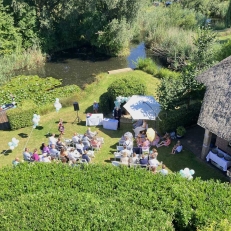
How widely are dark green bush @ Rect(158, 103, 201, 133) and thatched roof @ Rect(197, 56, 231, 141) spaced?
8.62 feet

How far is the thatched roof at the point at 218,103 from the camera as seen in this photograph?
14234 millimetres

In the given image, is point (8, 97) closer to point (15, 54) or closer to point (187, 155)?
point (15, 54)

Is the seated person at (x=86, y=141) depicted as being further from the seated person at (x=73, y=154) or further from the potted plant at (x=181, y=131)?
the potted plant at (x=181, y=131)

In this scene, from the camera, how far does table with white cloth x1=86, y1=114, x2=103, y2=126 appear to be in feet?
64.4

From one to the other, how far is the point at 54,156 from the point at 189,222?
8.23m

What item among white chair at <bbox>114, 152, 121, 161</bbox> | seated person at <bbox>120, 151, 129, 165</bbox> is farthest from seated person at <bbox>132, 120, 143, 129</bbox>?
seated person at <bbox>120, 151, 129, 165</bbox>

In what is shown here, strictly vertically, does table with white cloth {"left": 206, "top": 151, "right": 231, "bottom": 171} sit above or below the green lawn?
above

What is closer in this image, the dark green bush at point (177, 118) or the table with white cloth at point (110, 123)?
the dark green bush at point (177, 118)

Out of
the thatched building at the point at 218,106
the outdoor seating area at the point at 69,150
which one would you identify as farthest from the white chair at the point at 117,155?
the thatched building at the point at 218,106

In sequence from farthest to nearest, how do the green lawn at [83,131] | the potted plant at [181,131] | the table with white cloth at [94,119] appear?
the table with white cloth at [94,119] < the potted plant at [181,131] < the green lawn at [83,131]

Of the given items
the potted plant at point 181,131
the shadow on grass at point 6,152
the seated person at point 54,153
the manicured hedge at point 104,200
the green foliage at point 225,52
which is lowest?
the shadow on grass at point 6,152

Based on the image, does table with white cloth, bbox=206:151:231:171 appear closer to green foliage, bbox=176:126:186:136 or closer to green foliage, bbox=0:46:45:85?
green foliage, bbox=176:126:186:136

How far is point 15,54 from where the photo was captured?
32188 mm

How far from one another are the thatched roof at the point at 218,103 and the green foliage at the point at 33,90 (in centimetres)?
1218
